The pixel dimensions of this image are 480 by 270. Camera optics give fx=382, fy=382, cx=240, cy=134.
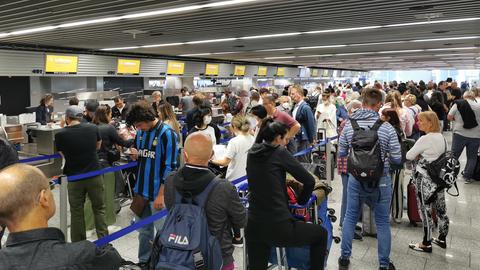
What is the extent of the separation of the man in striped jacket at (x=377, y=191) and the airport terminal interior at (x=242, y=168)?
13 mm

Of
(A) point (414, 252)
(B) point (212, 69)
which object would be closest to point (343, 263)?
Answer: (A) point (414, 252)

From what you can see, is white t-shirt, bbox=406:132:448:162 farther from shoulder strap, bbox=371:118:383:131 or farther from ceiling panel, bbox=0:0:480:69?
ceiling panel, bbox=0:0:480:69

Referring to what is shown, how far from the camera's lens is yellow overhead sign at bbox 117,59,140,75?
47.4 ft

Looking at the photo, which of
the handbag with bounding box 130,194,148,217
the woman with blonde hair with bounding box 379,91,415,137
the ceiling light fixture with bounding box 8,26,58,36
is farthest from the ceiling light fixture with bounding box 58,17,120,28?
the woman with blonde hair with bounding box 379,91,415,137

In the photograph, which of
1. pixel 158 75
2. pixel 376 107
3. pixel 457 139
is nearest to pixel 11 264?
pixel 376 107

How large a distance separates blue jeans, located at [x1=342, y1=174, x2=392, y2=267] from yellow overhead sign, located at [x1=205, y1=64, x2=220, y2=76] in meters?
15.7

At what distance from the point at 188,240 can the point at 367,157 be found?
1.95 metres

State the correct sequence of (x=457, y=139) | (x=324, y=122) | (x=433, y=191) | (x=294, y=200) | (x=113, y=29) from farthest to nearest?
(x=113, y=29), (x=324, y=122), (x=457, y=139), (x=433, y=191), (x=294, y=200)

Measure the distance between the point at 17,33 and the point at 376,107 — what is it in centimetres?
870

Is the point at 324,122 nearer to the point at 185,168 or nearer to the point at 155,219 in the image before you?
the point at 155,219

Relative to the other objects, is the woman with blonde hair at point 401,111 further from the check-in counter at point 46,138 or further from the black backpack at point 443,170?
the check-in counter at point 46,138

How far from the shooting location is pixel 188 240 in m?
2.14

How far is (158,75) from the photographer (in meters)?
16.2

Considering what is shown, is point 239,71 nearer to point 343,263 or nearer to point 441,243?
point 441,243
